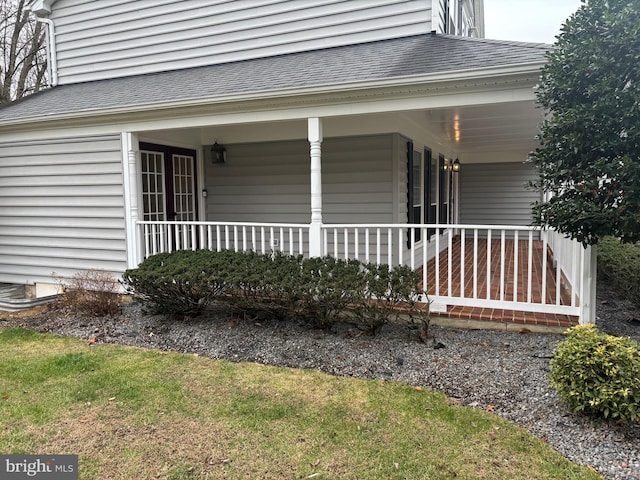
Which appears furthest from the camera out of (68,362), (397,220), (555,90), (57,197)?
(57,197)

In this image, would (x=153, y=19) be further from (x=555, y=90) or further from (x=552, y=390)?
(x=552, y=390)

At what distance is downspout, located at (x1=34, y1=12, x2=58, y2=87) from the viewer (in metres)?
9.08

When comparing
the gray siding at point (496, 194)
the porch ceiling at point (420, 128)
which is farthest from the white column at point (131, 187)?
the gray siding at point (496, 194)

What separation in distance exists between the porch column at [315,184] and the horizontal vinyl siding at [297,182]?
Answer: 1453 mm

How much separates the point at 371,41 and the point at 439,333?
4.55 metres

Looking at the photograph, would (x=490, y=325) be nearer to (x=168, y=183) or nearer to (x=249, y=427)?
(x=249, y=427)

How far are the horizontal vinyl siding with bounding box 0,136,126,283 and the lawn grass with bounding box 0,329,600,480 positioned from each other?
3.14 metres

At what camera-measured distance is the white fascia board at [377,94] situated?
444 centimetres

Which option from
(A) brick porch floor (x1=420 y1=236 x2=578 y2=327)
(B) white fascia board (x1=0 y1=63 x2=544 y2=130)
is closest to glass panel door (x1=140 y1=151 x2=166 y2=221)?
(B) white fascia board (x1=0 y1=63 x2=544 y2=130)

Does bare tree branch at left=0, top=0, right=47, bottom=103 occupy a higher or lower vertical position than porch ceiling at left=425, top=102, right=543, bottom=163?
higher

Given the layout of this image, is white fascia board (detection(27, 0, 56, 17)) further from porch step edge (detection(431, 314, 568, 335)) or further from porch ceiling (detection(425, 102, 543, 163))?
porch step edge (detection(431, 314, 568, 335))

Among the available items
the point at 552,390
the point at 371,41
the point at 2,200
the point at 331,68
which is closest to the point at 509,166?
the point at 371,41

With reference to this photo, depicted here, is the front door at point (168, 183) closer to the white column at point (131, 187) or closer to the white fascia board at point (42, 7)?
the white column at point (131, 187)

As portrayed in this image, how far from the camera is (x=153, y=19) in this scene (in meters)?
8.30
